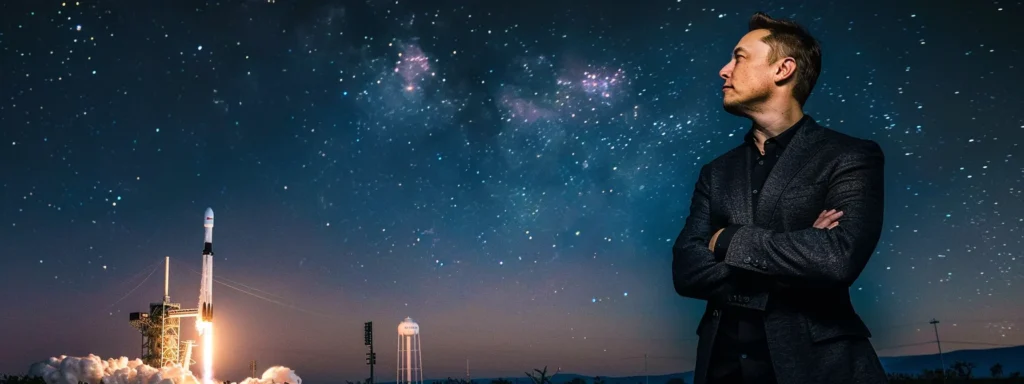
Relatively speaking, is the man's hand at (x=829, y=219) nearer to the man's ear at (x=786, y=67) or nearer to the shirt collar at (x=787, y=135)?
the shirt collar at (x=787, y=135)

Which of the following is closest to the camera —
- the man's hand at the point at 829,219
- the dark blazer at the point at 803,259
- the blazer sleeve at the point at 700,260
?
the dark blazer at the point at 803,259

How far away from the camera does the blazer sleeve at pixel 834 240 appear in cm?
304

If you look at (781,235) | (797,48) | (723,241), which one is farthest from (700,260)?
(797,48)

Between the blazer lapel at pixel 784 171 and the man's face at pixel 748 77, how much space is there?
0.27m

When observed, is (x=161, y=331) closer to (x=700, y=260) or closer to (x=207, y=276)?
(x=207, y=276)

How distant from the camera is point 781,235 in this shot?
313 centimetres

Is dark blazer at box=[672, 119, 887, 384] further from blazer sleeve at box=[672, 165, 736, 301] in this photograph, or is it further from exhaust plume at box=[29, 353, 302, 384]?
exhaust plume at box=[29, 353, 302, 384]

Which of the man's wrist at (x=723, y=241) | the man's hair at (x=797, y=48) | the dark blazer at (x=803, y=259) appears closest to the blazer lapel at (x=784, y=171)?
the dark blazer at (x=803, y=259)

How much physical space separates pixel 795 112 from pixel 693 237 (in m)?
0.77

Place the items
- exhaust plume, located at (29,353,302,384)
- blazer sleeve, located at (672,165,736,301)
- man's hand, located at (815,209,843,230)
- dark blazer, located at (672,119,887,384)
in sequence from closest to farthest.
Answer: dark blazer, located at (672,119,887,384) → man's hand, located at (815,209,843,230) → blazer sleeve, located at (672,165,736,301) → exhaust plume, located at (29,353,302,384)

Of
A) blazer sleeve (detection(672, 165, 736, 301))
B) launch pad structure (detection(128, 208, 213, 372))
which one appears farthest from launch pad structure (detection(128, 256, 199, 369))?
blazer sleeve (detection(672, 165, 736, 301))

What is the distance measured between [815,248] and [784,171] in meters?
0.49

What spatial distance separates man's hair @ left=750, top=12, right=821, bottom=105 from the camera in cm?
361

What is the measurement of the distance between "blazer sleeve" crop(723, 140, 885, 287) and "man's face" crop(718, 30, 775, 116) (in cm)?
51
